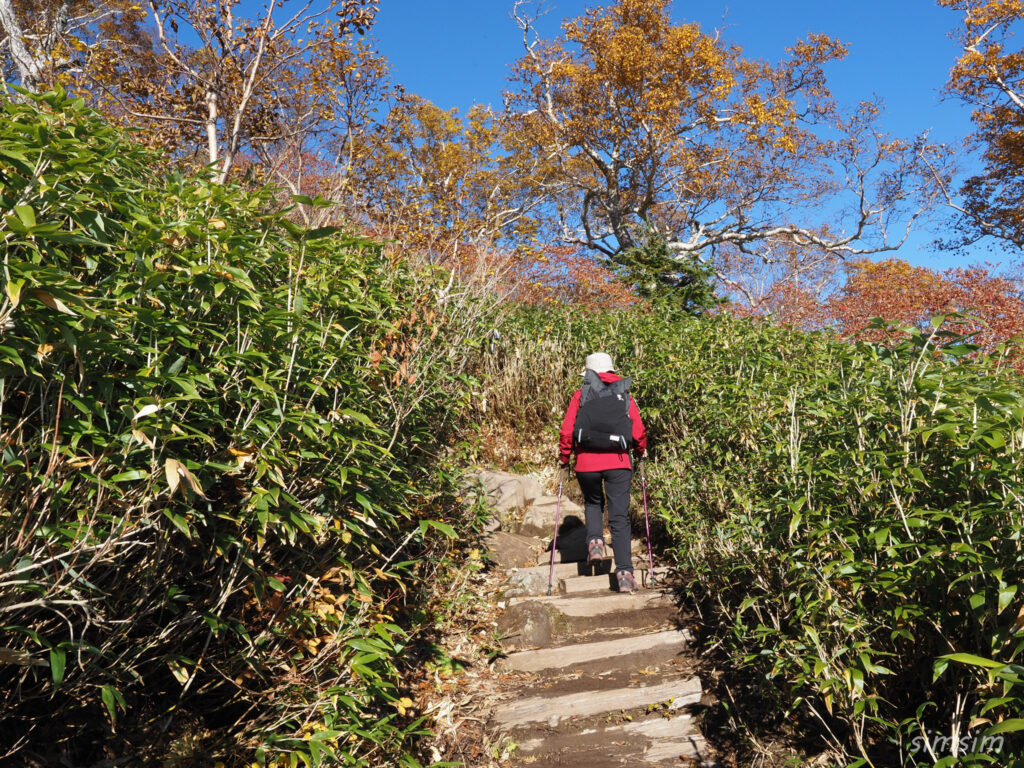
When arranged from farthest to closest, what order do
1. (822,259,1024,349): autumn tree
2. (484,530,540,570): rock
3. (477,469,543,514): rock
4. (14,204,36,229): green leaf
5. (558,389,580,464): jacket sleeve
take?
(822,259,1024,349): autumn tree
(477,469,543,514): rock
(484,530,540,570): rock
(558,389,580,464): jacket sleeve
(14,204,36,229): green leaf

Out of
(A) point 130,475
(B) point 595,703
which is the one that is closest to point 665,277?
(B) point 595,703

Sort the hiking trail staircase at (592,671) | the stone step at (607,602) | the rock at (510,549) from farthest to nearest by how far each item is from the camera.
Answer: the rock at (510,549)
the stone step at (607,602)
the hiking trail staircase at (592,671)

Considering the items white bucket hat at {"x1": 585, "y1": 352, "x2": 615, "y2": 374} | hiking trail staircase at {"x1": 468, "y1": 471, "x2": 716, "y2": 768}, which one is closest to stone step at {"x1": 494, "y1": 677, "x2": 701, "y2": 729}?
hiking trail staircase at {"x1": 468, "y1": 471, "x2": 716, "y2": 768}

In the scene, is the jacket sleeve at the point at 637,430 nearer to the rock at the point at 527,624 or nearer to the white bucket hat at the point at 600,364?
the white bucket hat at the point at 600,364

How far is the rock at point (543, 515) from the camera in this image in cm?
666

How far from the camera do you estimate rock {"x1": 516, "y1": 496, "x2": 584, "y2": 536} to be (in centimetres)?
666

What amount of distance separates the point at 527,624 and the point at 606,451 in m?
1.65

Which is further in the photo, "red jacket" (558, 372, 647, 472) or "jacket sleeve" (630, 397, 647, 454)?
"jacket sleeve" (630, 397, 647, 454)

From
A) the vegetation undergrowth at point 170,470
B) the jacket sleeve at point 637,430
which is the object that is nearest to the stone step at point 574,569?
the jacket sleeve at point 637,430

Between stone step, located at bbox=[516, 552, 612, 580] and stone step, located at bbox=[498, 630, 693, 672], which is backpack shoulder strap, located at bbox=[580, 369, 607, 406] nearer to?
stone step, located at bbox=[516, 552, 612, 580]

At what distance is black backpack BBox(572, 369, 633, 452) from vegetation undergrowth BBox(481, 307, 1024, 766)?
0.84 metres

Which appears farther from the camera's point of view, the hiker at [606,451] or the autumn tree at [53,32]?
the autumn tree at [53,32]

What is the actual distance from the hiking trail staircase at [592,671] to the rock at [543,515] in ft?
1.92

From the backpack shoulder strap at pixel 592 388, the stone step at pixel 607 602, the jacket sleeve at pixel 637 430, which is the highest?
the backpack shoulder strap at pixel 592 388
